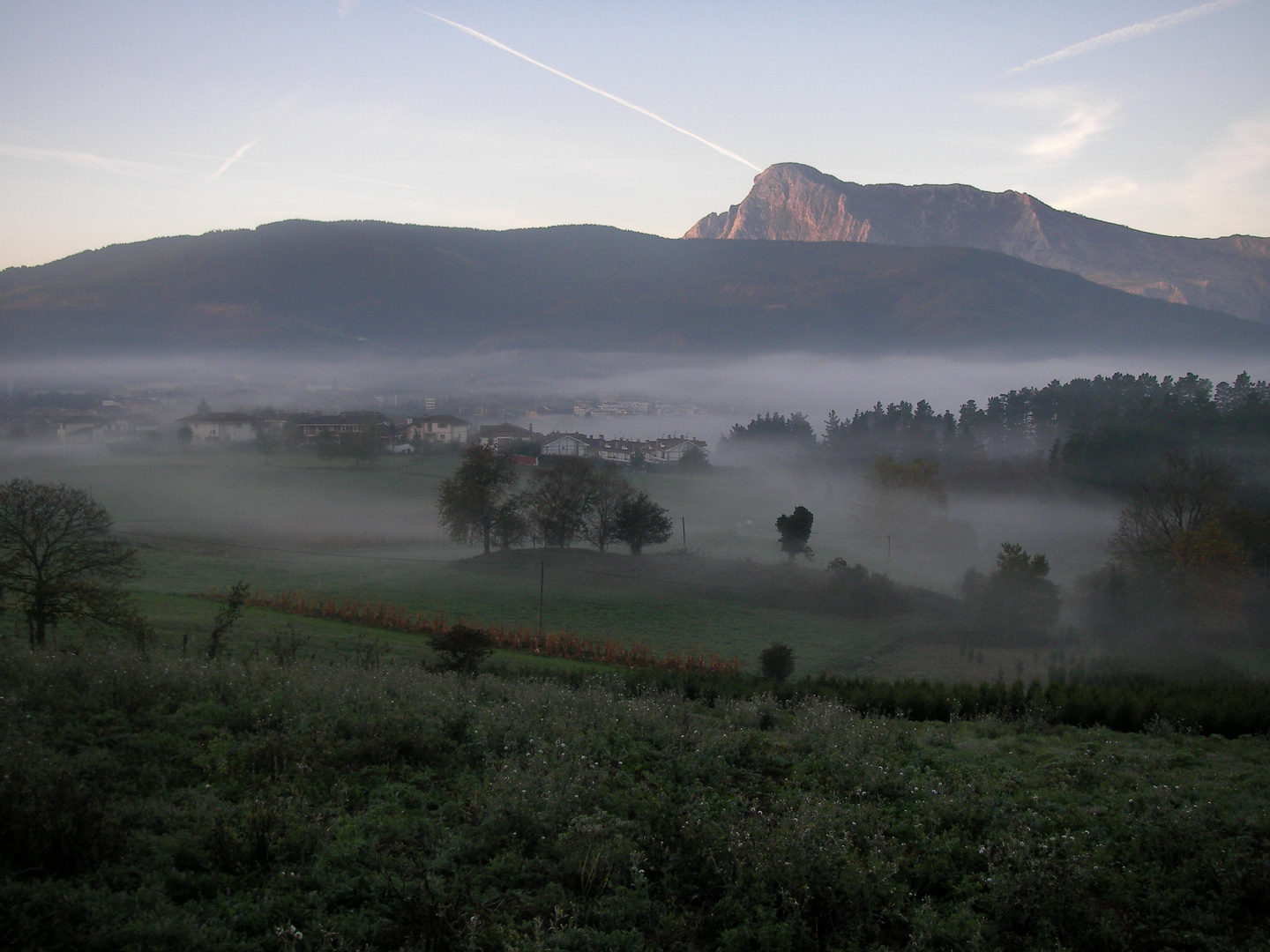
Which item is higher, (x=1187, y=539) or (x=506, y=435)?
(x=506, y=435)

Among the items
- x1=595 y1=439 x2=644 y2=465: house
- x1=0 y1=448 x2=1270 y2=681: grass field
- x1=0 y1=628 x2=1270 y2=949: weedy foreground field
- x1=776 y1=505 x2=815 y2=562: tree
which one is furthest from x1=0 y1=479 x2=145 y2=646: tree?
x1=595 y1=439 x2=644 y2=465: house

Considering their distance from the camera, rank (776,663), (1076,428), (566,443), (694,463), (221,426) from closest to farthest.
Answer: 1. (776,663)
2. (1076,428)
3. (694,463)
4. (566,443)
5. (221,426)

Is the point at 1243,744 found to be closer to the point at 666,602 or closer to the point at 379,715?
the point at 379,715

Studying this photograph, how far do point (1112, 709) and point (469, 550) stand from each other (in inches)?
1841

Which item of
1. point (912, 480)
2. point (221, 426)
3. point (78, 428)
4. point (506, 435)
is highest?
point (221, 426)

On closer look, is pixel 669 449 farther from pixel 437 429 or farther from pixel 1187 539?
pixel 1187 539

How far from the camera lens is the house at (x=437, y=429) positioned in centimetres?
9981

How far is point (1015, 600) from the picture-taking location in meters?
43.0

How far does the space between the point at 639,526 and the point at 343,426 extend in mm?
56702

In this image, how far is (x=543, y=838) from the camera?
599cm

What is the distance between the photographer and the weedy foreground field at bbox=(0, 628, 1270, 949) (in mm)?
4996

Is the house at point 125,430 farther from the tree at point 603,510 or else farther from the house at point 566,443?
the tree at point 603,510

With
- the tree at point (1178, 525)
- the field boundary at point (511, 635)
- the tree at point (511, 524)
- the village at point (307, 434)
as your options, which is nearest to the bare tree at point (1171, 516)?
the tree at point (1178, 525)

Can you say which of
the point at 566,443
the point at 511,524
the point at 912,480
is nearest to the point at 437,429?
the point at 566,443
